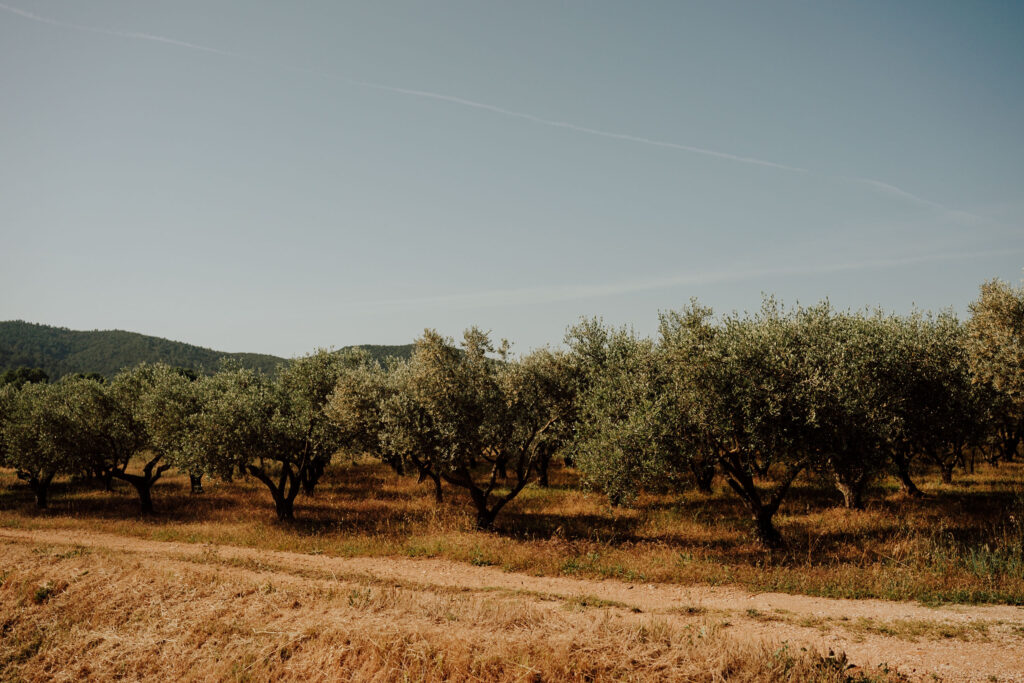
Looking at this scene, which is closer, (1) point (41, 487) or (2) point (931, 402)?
(2) point (931, 402)

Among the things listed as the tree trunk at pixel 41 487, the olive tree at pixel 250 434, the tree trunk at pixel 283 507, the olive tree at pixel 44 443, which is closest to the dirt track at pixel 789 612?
the olive tree at pixel 250 434

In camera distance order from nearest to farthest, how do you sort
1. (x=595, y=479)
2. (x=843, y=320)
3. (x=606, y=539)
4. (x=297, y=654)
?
(x=297, y=654), (x=595, y=479), (x=606, y=539), (x=843, y=320)

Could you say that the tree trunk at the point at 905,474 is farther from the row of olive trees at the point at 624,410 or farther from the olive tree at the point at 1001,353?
the olive tree at the point at 1001,353

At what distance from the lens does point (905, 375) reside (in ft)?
86.5

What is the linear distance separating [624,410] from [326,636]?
1593 centimetres

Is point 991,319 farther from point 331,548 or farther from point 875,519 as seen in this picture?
point 331,548

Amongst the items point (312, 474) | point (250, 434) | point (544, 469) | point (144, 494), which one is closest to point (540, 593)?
point (250, 434)

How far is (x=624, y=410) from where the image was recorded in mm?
23922

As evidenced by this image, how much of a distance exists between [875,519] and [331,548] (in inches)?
1082

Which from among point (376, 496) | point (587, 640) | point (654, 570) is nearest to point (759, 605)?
point (654, 570)

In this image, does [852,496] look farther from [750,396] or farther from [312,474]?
[312,474]

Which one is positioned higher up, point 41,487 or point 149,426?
point 149,426

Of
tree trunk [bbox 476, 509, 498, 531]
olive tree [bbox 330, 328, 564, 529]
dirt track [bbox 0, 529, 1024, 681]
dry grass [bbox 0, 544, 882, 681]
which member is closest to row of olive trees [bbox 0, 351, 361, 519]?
olive tree [bbox 330, 328, 564, 529]

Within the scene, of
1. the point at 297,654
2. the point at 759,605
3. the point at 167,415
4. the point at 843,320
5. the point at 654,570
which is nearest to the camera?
the point at 297,654
